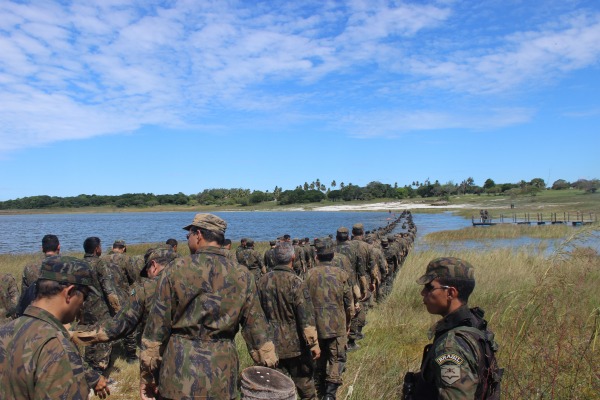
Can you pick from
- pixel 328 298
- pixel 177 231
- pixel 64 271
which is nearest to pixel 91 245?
pixel 328 298

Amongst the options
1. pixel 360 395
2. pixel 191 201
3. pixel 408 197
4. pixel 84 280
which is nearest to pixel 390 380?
pixel 360 395

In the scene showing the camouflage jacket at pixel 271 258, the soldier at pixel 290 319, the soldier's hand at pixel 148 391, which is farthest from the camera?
the camouflage jacket at pixel 271 258

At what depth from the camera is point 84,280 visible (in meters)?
2.67

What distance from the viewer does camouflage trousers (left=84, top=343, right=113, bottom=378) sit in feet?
22.4

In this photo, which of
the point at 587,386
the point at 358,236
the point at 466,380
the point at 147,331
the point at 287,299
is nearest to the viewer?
the point at 466,380

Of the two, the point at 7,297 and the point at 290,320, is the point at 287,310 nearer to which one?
the point at 290,320

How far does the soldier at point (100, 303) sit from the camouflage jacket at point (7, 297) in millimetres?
1054

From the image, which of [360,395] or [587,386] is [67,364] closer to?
[360,395]

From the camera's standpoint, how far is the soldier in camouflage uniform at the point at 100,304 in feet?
22.6

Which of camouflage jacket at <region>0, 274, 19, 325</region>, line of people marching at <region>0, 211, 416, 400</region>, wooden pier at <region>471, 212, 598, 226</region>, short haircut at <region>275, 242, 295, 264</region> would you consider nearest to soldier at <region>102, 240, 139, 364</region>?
line of people marching at <region>0, 211, 416, 400</region>

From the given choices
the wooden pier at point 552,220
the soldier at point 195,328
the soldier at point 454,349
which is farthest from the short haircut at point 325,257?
the wooden pier at point 552,220

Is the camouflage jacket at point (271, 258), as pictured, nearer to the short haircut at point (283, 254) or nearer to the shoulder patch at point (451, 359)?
the short haircut at point (283, 254)

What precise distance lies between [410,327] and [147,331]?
6.06 metres

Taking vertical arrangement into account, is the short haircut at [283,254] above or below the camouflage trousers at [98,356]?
above
